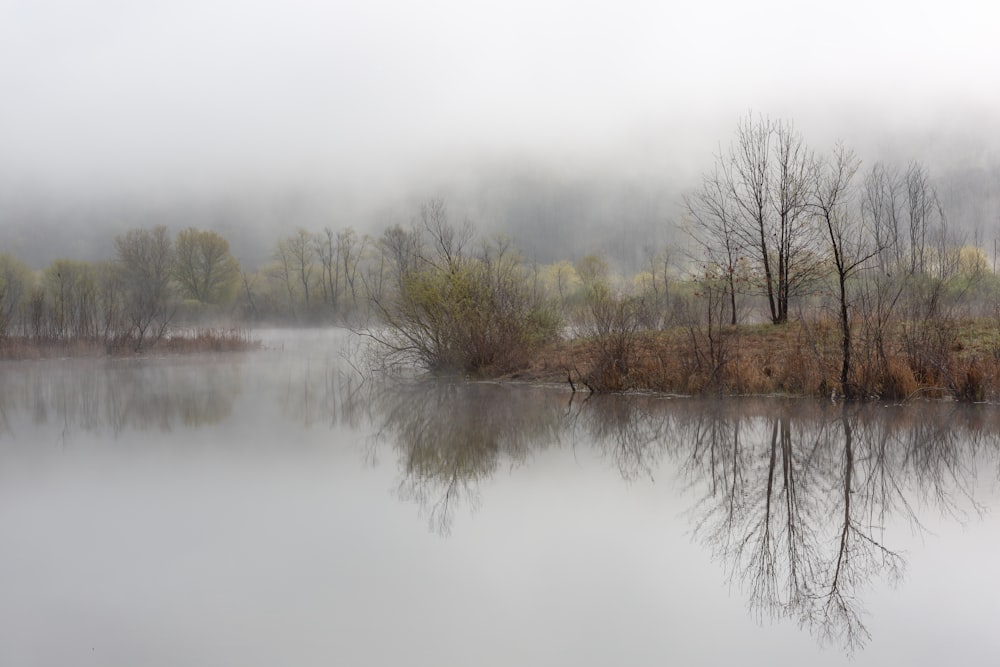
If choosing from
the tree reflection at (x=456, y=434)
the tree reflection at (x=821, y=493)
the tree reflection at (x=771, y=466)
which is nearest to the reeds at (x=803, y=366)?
the tree reflection at (x=771, y=466)

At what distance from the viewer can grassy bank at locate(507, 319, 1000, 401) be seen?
12.1 metres

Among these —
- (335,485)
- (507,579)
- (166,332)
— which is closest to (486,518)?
(507,579)

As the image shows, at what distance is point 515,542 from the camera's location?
218 inches

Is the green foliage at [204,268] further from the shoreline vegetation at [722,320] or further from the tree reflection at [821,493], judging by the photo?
the tree reflection at [821,493]

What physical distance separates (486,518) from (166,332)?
3245 cm

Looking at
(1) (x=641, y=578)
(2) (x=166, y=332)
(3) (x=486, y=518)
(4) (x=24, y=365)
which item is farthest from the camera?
(2) (x=166, y=332)

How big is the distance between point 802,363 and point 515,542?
8.98 metres

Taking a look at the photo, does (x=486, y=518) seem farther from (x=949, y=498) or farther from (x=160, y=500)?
(x=949, y=498)

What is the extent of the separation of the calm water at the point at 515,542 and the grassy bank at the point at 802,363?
93 centimetres

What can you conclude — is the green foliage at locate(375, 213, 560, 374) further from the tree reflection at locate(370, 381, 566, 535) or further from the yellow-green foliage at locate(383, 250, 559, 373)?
the tree reflection at locate(370, 381, 566, 535)

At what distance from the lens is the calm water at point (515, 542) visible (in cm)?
390

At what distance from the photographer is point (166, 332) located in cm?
3525

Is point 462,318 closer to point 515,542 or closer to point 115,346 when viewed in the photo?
point 515,542

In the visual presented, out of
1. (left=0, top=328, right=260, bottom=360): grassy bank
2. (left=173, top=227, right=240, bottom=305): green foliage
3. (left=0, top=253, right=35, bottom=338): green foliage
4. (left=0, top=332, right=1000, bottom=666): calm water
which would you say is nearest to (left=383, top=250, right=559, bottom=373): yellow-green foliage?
(left=0, top=332, right=1000, bottom=666): calm water
